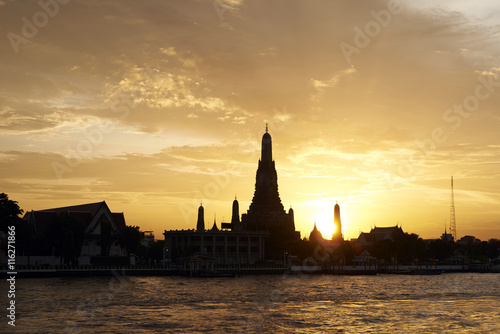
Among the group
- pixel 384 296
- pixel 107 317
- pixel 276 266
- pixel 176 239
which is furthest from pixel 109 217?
pixel 107 317

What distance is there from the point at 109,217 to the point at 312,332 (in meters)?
120

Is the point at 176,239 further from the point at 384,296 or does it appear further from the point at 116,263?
the point at 384,296

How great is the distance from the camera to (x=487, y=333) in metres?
54.2

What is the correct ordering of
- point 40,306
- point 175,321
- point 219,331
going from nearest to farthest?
point 219,331 → point 175,321 → point 40,306

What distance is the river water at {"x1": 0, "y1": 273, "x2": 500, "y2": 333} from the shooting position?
55.9 m

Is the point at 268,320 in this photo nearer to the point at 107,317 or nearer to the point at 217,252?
the point at 107,317

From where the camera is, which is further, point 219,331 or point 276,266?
point 276,266

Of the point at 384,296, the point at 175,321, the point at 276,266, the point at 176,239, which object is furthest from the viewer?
the point at 176,239

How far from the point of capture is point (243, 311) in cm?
6756

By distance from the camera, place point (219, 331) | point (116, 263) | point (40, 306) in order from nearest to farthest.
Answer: point (219, 331)
point (40, 306)
point (116, 263)

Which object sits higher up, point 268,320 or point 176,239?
point 176,239

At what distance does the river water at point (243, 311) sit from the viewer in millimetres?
55875

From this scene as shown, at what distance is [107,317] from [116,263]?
276 ft

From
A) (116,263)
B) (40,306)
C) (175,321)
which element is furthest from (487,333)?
(116,263)
